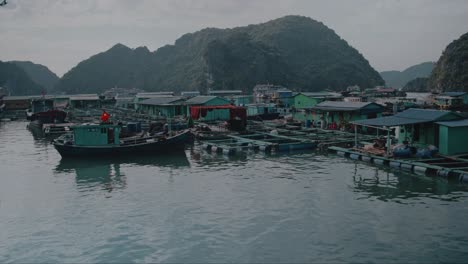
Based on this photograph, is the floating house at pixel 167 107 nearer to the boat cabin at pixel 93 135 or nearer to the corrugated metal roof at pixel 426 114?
the boat cabin at pixel 93 135

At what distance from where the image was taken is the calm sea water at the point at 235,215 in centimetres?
1412

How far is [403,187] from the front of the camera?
71.4 feet

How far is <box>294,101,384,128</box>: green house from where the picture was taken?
132 feet

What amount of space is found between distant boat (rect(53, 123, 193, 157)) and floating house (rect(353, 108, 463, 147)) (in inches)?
626

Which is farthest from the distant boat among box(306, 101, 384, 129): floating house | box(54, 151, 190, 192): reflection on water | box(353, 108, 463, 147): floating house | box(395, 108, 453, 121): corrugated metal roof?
box(395, 108, 453, 121): corrugated metal roof

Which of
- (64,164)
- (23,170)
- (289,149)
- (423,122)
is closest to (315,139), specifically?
(289,149)

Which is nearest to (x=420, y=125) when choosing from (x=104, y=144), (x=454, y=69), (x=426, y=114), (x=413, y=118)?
(x=413, y=118)

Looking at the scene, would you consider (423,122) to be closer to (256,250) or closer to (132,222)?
(256,250)

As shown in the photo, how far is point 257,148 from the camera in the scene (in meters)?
34.9

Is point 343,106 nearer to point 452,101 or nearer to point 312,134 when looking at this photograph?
point 312,134

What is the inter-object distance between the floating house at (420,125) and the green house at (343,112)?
33.9 ft

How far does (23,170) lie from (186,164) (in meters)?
11.4

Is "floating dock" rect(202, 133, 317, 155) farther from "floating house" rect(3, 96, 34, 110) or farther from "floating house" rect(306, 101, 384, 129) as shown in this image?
"floating house" rect(3, 96, 34, 110)

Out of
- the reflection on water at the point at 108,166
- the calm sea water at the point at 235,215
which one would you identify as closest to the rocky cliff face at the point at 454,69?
the calm sea water at the point at 235,215
